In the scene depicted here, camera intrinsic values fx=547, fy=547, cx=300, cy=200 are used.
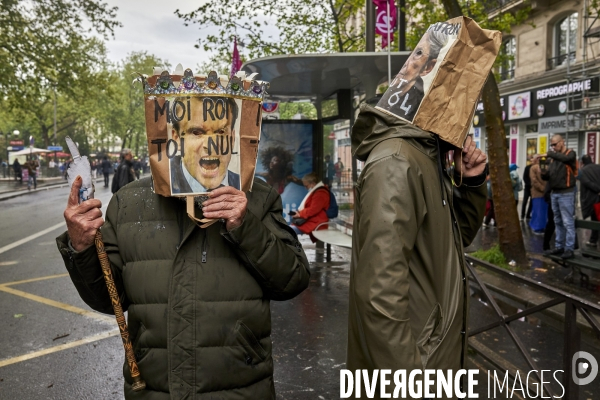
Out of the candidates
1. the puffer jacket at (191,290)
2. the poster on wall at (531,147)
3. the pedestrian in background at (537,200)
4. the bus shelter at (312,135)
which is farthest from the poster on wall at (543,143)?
the puffer jacket at (191,290)

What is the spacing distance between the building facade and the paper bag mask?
16109 millimetres

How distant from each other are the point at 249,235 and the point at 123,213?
1.76 feet

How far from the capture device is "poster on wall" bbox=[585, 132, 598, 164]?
1815 cm

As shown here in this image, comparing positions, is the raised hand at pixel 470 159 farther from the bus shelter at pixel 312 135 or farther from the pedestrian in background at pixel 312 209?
the pedestrian in background at pixel 312 209

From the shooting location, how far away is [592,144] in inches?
722

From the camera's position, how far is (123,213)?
6.91 feet

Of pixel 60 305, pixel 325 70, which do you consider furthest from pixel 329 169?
pixel 60 305

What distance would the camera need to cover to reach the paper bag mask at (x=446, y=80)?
2035mm

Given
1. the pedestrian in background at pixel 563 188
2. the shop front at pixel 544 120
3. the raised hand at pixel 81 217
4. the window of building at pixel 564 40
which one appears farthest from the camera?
the window of building at pixel 564 40

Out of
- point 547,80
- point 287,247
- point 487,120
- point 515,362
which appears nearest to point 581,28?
point 547,80

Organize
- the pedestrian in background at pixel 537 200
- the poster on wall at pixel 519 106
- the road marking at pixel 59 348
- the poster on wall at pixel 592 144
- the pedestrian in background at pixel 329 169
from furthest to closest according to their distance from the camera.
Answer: the poster on wall at pixel 519 106 < the poster on wall at pixel 592 144 < the pedestrian in background at pixel 537 200 < the pedestrian in background at pixel 329 169 < the road marking at pixel 59 348

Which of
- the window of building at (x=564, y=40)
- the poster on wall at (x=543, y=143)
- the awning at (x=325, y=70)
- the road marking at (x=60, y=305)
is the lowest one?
the road marking at (x=60, y=305)

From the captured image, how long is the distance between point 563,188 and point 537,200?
11.9 ft

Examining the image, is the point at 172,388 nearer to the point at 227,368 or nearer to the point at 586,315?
the point at 227,368
